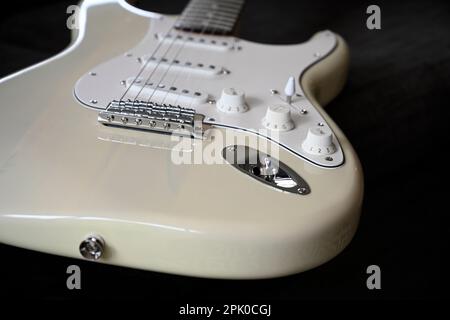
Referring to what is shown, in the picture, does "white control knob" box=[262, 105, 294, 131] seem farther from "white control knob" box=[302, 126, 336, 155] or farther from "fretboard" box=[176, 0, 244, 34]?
"fretboard" box=[176, 0, 244, 34]

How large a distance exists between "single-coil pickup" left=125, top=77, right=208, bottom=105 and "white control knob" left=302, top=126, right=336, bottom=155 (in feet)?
0.61

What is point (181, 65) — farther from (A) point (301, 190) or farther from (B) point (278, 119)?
(A) point (301, 190)

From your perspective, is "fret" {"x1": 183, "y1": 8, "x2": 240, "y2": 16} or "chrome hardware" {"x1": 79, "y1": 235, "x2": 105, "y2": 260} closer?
"chrome hardware" {"x1": 79, "y1": 235, "x2": 105, "y2": 260}

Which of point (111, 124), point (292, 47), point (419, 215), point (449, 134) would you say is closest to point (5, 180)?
point (111, 124)

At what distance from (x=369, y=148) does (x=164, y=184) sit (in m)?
0.60

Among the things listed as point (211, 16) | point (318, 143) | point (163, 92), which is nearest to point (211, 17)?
point (211, 16)

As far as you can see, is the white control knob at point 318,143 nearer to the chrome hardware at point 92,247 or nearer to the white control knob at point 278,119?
the white control knob at point 278,119

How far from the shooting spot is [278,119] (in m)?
0.78

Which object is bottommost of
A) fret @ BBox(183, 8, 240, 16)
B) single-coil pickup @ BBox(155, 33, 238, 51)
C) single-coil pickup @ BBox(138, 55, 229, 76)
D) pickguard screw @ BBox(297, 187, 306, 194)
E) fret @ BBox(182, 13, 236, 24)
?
pickguard screw @ BBox(297, 187, 306, 194)

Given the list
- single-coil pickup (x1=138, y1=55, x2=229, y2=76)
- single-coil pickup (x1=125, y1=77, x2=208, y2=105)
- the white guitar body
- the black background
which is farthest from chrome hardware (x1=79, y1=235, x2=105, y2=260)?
single-coil pickup (x1=138, y1=55, x2=229, y2=76)

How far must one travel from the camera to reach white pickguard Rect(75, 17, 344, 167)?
808 mm

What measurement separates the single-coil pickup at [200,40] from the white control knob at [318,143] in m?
0.36

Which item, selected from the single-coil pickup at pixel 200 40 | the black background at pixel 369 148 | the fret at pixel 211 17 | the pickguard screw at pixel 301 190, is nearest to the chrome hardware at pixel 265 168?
the pickguard screw at pixel 301 190

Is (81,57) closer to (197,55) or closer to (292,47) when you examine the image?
(197,55)
